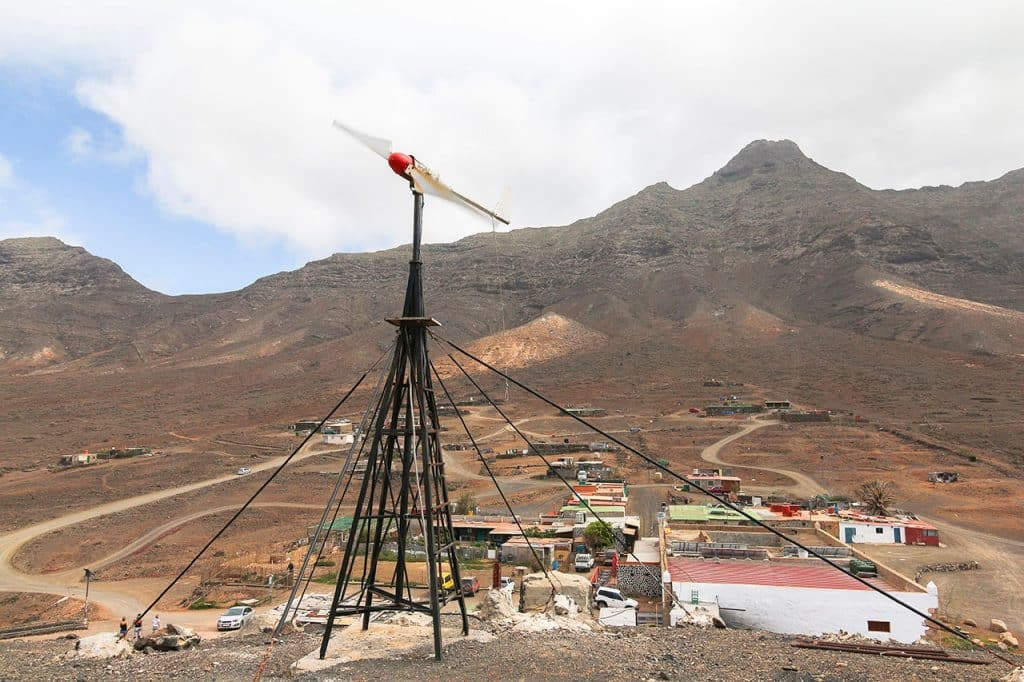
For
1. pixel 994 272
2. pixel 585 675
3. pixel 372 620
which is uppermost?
pixel 994 272

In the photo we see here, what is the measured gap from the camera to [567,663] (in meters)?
9.41

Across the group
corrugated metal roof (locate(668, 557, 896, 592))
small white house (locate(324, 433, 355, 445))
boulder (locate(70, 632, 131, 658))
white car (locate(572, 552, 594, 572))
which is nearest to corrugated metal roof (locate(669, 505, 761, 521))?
white car (locate(572, 552, 594, 572))

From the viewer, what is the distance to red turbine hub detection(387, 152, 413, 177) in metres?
10.6

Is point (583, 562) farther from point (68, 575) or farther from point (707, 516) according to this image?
point (68, 575)

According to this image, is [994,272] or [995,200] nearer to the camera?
[994,272]

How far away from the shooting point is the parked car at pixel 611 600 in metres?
19.9

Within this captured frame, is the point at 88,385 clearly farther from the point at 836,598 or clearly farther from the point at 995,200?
the point at 995,200

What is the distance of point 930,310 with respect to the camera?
106 metres

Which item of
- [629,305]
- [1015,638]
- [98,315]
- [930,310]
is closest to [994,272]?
[930,310]

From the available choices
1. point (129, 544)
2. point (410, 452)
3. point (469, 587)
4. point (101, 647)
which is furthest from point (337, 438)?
point (410, 452)

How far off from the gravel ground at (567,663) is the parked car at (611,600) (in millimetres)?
8970

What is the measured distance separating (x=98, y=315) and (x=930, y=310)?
577 ft

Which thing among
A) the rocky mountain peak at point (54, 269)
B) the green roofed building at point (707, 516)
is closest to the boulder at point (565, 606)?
the green roofed building at point (707, 516)

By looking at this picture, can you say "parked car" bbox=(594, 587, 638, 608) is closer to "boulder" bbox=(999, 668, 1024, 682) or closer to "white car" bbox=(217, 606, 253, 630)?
"white car" bbox=(217, 606, 253, 630)
